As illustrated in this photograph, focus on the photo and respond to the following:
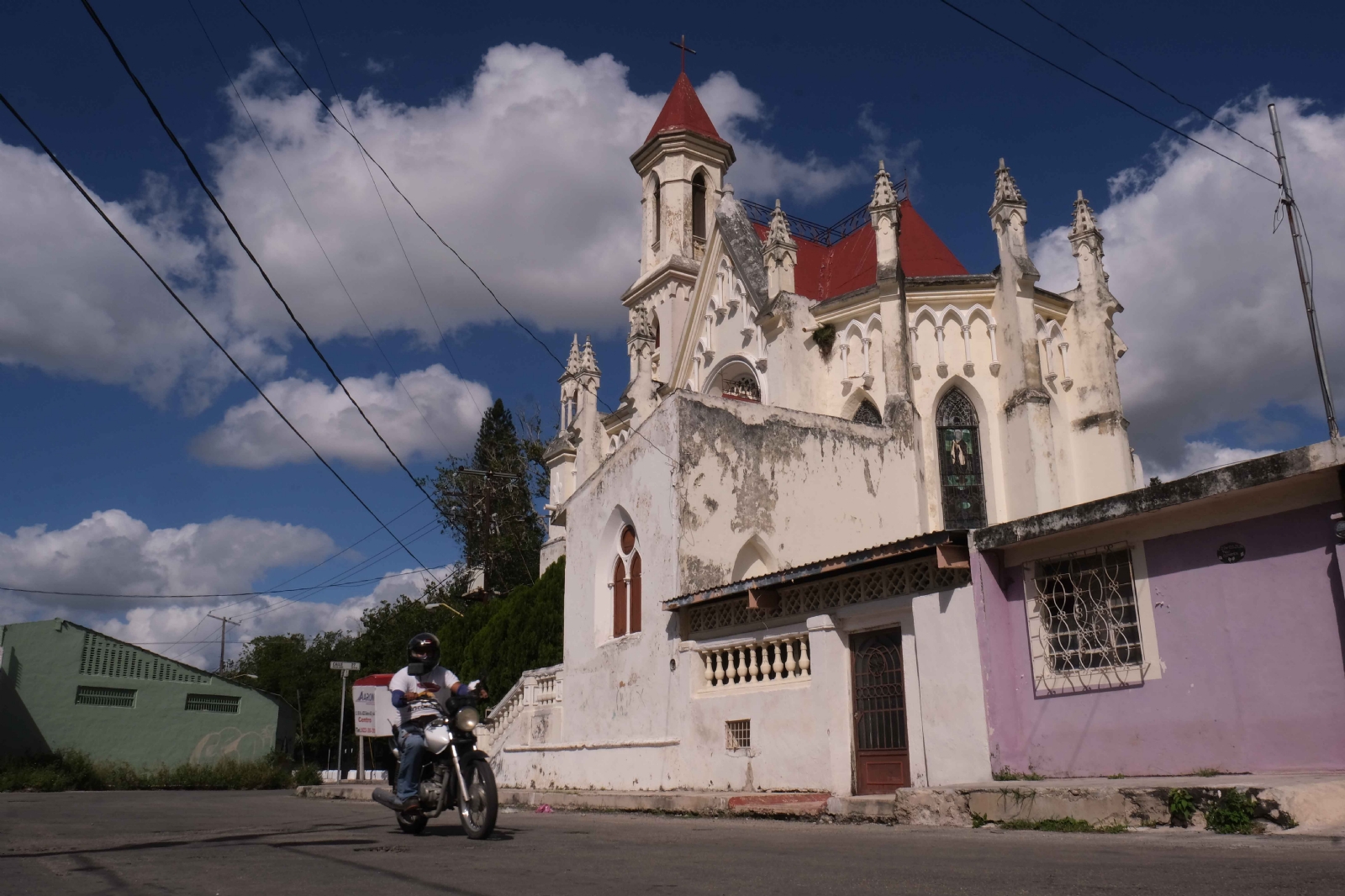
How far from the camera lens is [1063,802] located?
7621 mm

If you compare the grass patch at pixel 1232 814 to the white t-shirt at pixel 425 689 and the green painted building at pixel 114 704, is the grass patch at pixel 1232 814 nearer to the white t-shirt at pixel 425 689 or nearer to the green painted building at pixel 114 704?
the white t-shirt at pixel 425 689

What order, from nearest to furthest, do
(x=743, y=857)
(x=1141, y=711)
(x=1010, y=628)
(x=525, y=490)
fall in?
(x=743, y=857), (x=1141, y=711), (x=1010, y=628), (x=525, y=490)

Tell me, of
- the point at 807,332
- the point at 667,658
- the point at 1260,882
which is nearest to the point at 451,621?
the point at 807,332

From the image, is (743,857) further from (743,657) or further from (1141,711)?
(743,657)

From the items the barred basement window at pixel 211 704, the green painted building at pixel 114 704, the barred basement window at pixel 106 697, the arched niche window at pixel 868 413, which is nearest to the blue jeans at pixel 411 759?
the arched niche window at pixel 868 413

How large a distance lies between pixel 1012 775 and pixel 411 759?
18.2 feet

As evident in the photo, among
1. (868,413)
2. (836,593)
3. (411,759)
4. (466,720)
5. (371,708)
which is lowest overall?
(411,759)

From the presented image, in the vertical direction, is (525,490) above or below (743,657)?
above

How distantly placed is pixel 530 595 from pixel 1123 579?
56.4ft

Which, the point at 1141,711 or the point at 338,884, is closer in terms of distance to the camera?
the point at 338,884

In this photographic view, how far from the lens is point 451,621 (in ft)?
94.5

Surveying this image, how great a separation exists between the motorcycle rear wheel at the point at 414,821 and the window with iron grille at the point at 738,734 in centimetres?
520

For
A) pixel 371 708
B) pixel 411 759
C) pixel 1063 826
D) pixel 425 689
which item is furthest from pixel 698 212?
pixel 1063 826

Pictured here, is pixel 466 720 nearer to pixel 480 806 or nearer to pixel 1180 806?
pixel 480 806
